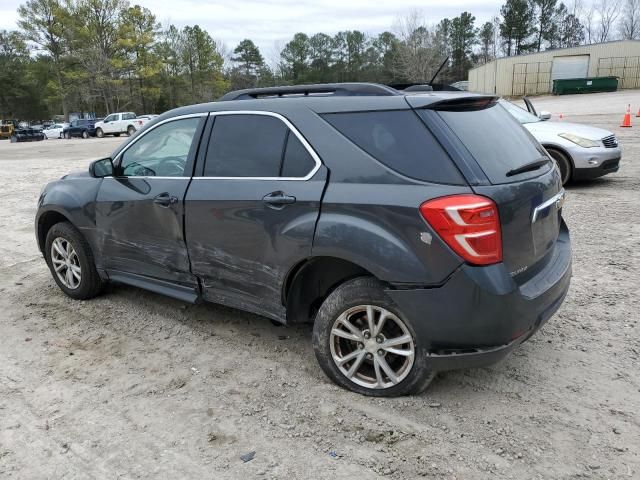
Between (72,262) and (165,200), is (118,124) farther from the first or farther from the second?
(165,200)

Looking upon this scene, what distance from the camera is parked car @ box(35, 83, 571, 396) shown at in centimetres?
265

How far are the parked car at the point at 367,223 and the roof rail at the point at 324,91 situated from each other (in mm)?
14

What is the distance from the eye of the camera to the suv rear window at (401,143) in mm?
2695

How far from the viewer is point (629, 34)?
89000mm

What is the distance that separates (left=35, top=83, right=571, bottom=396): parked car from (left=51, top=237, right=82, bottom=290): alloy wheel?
1059mm

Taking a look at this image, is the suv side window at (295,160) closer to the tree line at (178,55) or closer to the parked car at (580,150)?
the parked car at (580,150)

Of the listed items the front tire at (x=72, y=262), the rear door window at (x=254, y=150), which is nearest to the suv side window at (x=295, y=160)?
the rear door window at (x=254, y=150)

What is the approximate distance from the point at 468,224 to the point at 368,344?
91 cm

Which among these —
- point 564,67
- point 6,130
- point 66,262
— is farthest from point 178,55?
point 66,262

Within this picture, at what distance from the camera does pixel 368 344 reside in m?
3.00

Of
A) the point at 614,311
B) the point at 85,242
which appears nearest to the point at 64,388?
the point at 85,242

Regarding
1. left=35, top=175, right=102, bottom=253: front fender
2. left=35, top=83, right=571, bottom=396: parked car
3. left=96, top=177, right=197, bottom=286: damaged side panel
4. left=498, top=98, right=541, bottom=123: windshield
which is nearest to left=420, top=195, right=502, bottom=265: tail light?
left=35, top=83, right=571, bottom=396: parked car

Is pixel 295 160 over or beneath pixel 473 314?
over

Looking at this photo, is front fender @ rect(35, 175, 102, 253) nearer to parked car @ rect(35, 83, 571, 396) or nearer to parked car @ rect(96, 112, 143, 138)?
parked car @ rect(35, 83, 571, 396)
